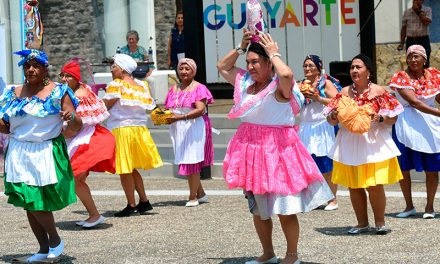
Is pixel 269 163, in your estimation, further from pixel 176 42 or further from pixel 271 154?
pixel 176 42

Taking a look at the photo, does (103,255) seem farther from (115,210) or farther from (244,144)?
(115,210)

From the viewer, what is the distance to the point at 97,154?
38.1ft

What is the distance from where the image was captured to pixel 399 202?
12938 mm

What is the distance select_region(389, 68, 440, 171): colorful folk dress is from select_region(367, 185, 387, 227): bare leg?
120 centimetres

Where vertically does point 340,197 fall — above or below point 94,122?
below

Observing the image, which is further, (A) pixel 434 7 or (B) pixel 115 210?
(A) pixel 434 7

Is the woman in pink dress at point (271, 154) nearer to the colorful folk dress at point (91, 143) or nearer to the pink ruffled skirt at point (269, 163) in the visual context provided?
the pink ruffled skirt at point (269, 163)

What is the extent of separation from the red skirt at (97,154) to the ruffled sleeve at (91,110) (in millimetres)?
111

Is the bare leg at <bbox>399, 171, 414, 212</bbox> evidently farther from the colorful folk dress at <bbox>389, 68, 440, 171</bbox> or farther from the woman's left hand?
the woman's left hand

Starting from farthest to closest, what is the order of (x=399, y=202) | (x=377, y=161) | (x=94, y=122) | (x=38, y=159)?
1. (x=399, y=202)
2. (x=94, y=122)
3. (x=377, y=161)
4. (x=38, y=159)

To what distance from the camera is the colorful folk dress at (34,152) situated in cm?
947

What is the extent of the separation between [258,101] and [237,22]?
10.2 meters

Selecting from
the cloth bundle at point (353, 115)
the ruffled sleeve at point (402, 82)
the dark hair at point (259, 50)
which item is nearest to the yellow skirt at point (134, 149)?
the ruffled sleeve at point (402, 82)

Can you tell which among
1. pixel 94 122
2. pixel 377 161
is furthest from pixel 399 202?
pixel 94 122
